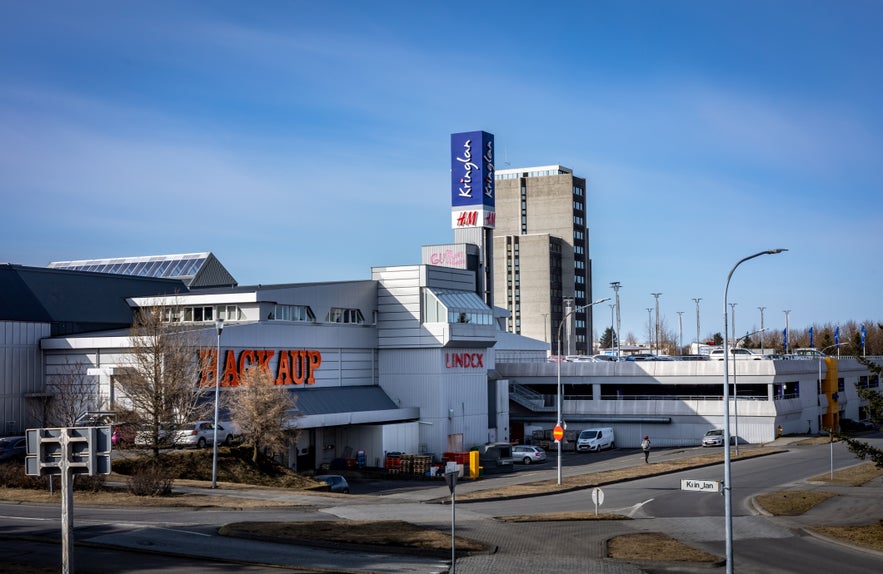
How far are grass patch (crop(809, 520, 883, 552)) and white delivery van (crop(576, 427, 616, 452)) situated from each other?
37.8 metres

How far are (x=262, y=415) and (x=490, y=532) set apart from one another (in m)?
18.7

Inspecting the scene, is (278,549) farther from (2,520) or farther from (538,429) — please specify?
(538,429)

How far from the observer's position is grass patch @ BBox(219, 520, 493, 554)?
93.1 feet

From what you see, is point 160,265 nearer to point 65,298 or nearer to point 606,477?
point 65,298

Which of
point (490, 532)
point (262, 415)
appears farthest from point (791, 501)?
point (262, 415)

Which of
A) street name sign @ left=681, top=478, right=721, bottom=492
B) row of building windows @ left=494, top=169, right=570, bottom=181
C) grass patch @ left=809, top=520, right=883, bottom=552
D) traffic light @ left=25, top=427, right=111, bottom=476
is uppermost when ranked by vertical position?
row of building windows @ left=494, top=169, right=570, bottom=181

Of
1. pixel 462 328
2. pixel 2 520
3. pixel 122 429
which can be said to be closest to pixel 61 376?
pixel 122 429

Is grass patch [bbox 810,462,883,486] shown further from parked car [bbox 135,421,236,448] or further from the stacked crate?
parked car [bbox 135,421,236,448]

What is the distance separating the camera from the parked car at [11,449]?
145 feet

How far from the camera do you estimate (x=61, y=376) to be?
52.2 m

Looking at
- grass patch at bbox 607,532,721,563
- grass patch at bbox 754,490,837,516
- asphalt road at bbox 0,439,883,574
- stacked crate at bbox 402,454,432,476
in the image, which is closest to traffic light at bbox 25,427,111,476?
asphalt road at bbox 0,439,883,574

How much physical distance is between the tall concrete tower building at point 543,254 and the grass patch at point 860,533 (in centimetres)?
12914

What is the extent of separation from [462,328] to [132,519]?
3767cm

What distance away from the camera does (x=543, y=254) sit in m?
Result: 167
